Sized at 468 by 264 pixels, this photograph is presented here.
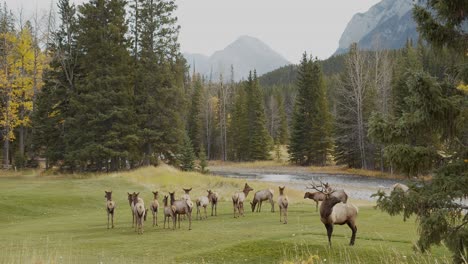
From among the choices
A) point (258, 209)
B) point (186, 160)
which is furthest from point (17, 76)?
point (258, 209)

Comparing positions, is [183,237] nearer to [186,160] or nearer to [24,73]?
[186,160]

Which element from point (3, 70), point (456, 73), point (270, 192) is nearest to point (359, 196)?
point (270, 192)

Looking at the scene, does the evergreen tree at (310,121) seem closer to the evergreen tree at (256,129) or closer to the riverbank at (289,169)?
the riverbank at (289,169)

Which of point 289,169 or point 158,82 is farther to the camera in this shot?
point 289,169

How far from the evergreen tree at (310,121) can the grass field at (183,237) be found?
42.2m

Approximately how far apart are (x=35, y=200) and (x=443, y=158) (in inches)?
955

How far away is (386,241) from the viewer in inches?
522

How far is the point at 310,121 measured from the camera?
2761 inches

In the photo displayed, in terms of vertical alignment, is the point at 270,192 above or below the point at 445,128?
below

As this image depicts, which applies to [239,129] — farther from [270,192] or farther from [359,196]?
[270,192]

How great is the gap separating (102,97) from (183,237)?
33340 millimetres

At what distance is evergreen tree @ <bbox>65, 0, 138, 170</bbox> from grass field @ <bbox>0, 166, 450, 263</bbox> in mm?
16341

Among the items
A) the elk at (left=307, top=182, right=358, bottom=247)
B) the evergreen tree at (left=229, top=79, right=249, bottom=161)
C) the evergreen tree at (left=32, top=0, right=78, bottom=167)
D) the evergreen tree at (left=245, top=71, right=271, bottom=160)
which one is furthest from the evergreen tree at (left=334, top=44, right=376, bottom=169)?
the elk at (left=307, top=182, right=358, bottom=247)

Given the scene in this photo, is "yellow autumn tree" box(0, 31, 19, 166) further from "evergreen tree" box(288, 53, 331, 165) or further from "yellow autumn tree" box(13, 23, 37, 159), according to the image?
"evergreen tree" box(288, 53, 331, 165)
